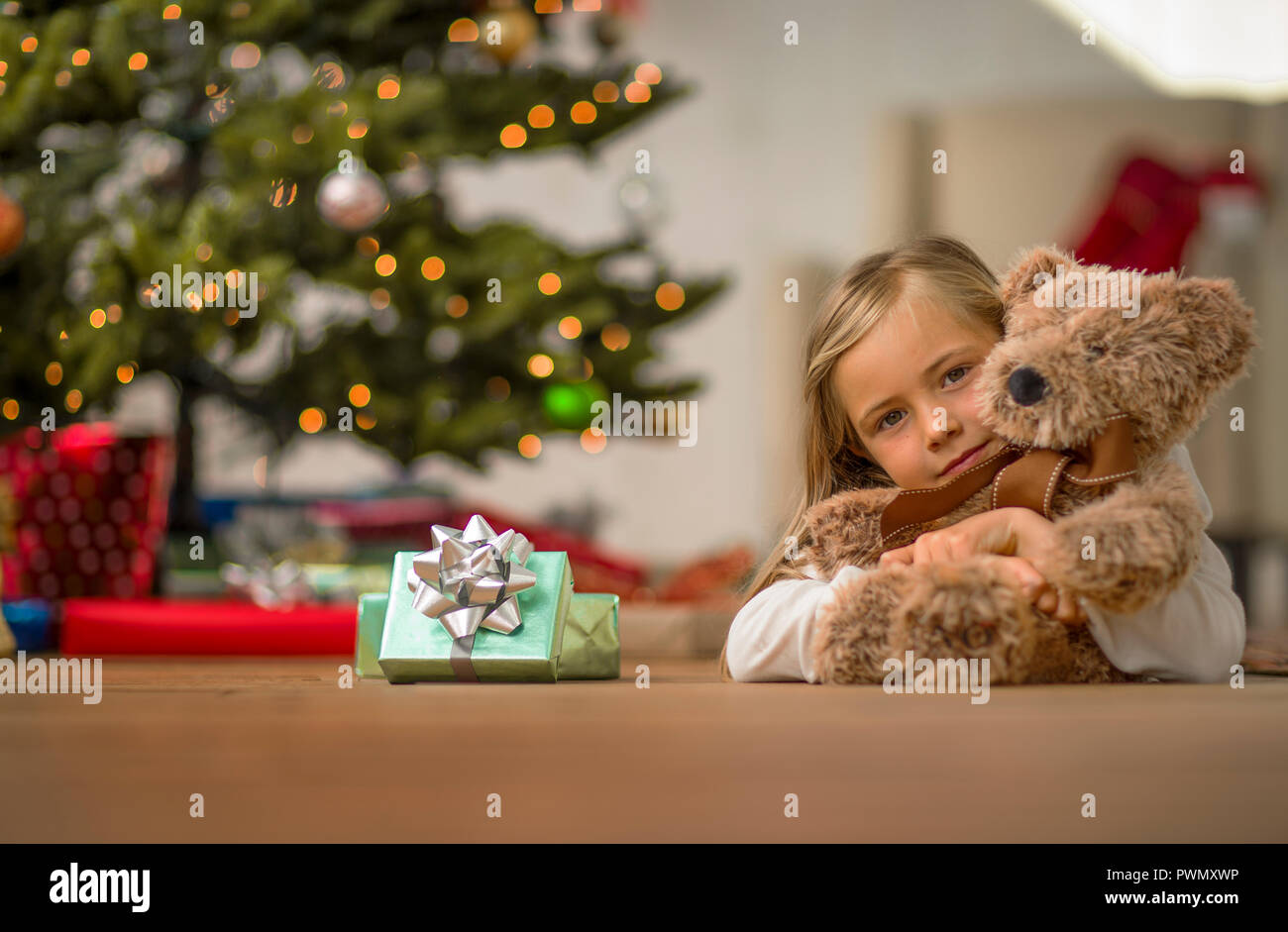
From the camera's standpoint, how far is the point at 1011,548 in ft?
2.11

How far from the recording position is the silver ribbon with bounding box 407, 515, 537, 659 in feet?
2.19

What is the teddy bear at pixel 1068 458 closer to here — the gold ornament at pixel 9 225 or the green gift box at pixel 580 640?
the green gift box at pixel 580 640

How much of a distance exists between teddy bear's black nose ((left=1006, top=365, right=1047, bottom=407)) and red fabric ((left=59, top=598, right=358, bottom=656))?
80cm

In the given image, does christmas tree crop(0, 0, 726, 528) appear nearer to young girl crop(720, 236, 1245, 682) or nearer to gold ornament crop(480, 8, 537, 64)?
gold ornament crop(480, 8, 537, 64)

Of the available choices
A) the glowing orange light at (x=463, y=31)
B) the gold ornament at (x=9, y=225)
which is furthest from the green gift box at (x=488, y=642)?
the glowing orange light at (x=463, y=31)

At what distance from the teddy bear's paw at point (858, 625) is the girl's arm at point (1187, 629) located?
0.12 meters

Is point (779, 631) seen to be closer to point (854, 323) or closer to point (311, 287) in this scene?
point (854, 323)

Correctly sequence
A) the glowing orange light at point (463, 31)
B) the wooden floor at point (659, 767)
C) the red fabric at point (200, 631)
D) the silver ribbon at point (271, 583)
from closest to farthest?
the wooden floor at point (659, 767), the red fabric at point (200, 631), the silver ribbon at point (271, 583), the glowing orange light at point (463, 31)

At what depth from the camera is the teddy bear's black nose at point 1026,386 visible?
2.03 feet

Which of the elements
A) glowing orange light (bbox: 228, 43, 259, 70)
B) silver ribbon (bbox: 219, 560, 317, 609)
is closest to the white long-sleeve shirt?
silver ribbon (bbox: 219, 560, 317, 609)

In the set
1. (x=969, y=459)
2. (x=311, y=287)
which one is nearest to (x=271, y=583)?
(x=311, y=287)

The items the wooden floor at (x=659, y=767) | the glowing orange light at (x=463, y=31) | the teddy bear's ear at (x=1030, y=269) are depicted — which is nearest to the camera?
the wooden floor at (x=659, y=767)

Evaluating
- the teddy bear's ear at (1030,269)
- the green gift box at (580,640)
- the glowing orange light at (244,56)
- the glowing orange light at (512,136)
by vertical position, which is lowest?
the green gift box at (580,640)

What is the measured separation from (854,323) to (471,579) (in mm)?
326
